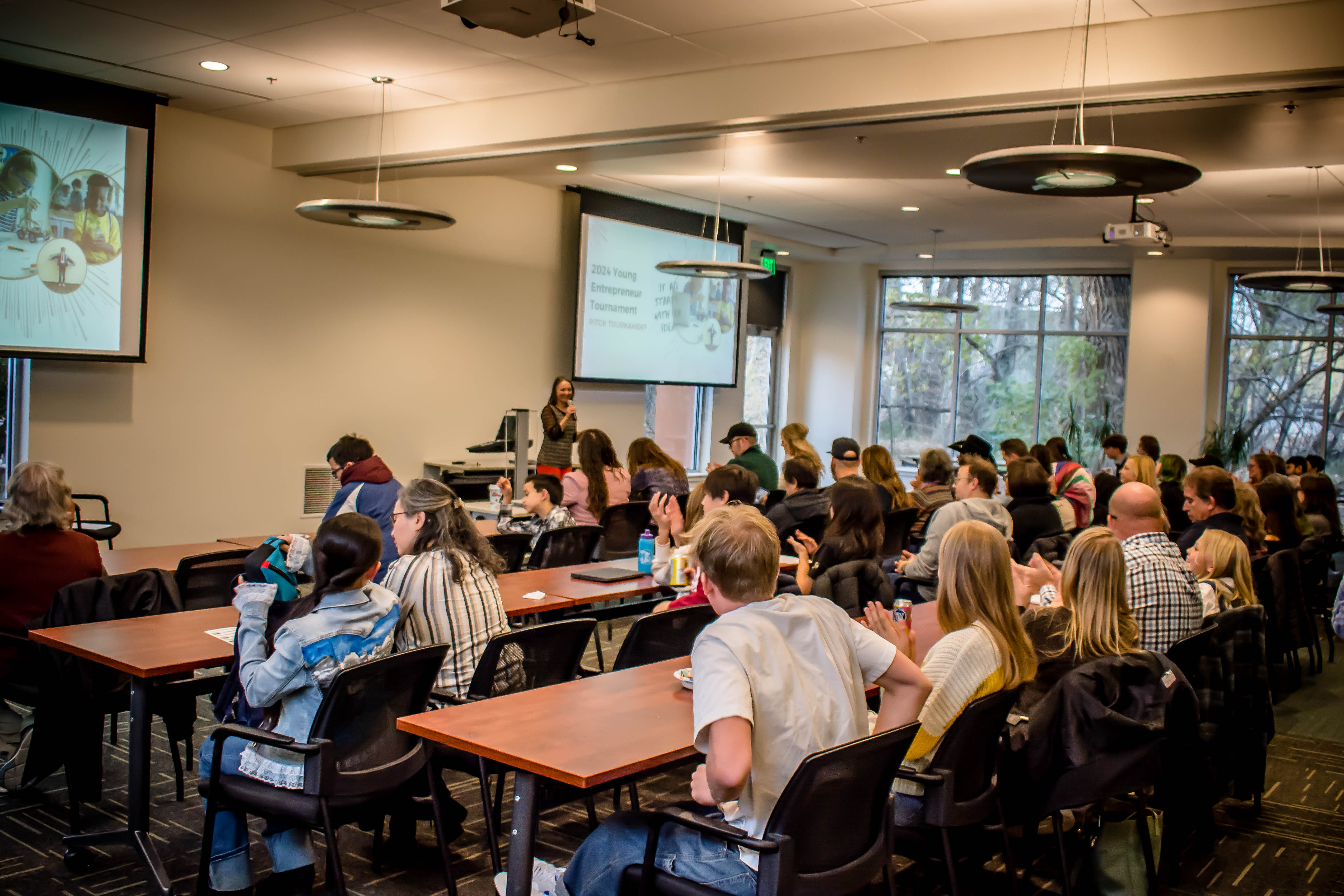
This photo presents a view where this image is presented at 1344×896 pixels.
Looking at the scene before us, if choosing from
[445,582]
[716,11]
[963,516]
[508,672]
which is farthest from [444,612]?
[716,11]

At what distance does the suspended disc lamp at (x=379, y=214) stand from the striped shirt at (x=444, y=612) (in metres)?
3.49

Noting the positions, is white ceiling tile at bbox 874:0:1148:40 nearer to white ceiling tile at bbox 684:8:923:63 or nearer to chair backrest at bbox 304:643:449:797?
white ceiling tile at bbox 684:8:923:63

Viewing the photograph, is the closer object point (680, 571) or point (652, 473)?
point (680, 571)

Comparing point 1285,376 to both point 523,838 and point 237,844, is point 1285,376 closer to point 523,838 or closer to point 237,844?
point 523,838

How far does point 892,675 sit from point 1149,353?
1132 cm

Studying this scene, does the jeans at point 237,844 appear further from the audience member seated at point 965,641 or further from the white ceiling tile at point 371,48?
the white ceiling tile at point 371,48

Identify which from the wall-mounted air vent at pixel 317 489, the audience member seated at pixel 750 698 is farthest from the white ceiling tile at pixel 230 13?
the audience member seated at pixel 750 698

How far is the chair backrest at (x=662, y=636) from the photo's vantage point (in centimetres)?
334

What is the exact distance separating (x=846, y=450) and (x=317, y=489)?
14.2 feet

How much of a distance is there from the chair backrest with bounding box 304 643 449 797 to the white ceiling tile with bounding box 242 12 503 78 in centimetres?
387

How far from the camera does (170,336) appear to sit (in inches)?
298

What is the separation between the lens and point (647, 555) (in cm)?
491

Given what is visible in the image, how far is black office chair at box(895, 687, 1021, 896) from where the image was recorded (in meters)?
2.64

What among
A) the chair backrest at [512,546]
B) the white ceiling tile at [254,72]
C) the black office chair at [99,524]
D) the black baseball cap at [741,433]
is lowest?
the black office chair at [99,524]
